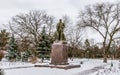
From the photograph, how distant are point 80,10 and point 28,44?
42.7ft

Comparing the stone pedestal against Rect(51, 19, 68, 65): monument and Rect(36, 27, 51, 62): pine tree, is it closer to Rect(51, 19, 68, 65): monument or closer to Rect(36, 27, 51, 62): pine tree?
Rect(51, 19, 68, 65): monument

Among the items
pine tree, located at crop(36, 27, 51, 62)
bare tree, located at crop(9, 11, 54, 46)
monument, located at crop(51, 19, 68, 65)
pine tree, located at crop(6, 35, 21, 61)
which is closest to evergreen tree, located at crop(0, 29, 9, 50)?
bare tree, located at crop(9, 11, 54, 46)

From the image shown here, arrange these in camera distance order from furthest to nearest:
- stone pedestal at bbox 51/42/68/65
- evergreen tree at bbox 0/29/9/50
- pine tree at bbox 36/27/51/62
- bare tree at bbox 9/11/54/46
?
evergreen tree at bbox 0/29/9/50, bare tree at bbox 9/11/54/46, pine tree at bbox 36/27/51/62, stone pedestal at bbox 51/42/68/65

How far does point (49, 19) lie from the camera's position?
46.5m

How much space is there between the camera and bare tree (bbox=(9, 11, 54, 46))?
43688 millimetres

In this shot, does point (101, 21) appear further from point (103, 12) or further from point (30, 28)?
point (30, 28)

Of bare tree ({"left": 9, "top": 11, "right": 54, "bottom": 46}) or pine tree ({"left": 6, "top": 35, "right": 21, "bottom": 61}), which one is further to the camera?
bare tree ({"left": 9, "top": 11, "right": 54, "bottom": 46})

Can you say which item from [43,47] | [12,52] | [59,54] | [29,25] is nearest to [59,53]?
[59,54]

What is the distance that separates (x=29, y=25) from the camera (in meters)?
43.9

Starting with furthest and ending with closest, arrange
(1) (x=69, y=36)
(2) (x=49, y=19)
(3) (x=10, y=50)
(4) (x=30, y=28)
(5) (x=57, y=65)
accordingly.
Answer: (1) (x=69, y=36)
(2) (x=49, y=19)
(4) (x=30, y=28)
(3) (x=10, y=50)
(5) (x=57, y=65)

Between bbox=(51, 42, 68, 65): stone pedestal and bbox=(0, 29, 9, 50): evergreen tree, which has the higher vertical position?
bbox=(0, 29, 9, 50): evergreen tree

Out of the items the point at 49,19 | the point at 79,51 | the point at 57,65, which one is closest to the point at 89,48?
the point at 79,51

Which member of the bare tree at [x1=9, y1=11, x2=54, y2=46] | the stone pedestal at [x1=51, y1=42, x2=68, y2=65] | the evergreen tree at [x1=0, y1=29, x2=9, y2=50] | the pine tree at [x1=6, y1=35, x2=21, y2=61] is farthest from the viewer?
the evergreen tree at [x1=0, y1=29, x2=9, y2=50]

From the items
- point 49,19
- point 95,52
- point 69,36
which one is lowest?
point 95,52
